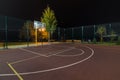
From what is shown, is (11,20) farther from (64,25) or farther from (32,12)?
(64,25)

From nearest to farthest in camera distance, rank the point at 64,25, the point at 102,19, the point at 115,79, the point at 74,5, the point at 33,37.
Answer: the point at 115,79, the point at 33,37, the point at 102,19, the point at 74,5, the point at 64,25

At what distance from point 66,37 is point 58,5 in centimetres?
800

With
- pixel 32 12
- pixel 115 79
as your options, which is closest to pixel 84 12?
pixel 32 12

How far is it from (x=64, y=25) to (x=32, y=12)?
343 inches

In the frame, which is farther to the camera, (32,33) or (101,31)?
(101,31)

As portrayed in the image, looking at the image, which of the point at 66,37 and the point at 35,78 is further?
the point at 66,37

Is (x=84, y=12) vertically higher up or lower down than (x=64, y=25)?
higher up

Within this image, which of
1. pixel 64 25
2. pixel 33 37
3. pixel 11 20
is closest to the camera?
pixel 11 20

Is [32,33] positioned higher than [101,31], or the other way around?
[101,31]

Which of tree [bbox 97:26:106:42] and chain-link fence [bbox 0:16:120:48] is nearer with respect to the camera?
chain-link fence [bbox 0:16:120:48]

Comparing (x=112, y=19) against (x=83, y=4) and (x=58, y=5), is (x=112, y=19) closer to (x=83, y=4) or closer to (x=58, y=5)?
(x=83, y=4)

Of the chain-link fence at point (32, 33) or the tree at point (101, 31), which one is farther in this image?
the tree at point (101, 31)

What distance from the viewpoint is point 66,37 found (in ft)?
143

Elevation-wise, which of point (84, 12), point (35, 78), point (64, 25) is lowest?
point (35, 78)
